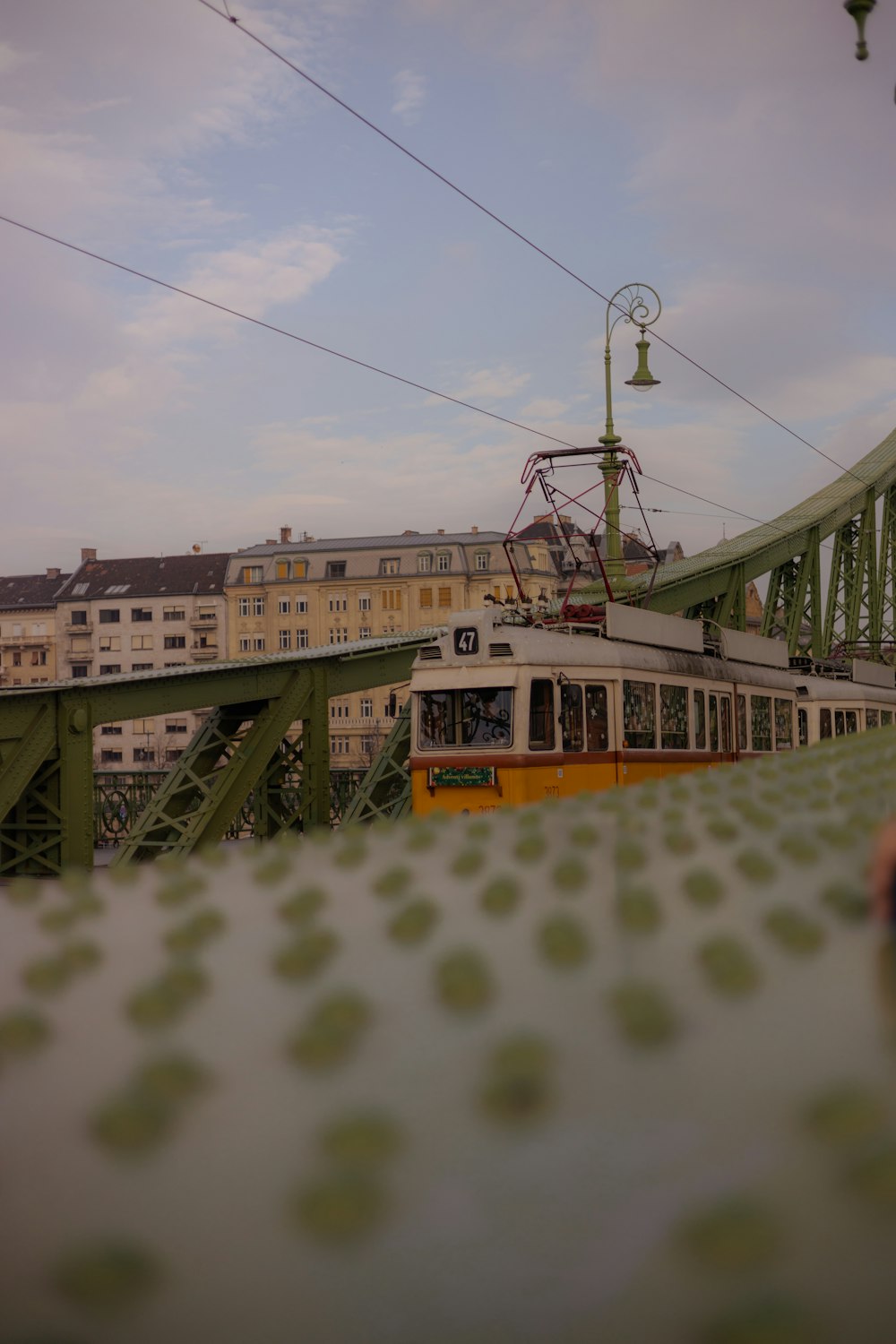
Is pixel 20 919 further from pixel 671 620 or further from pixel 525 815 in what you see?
pixel 671 620

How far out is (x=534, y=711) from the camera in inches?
581

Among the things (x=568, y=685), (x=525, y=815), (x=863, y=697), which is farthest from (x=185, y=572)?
(x=525, y=815)

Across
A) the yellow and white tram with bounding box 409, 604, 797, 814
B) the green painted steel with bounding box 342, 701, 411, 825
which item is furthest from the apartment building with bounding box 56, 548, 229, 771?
the yellow and white tram with bounding box 409, 604, 797, 814

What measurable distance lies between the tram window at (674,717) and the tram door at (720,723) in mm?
1100

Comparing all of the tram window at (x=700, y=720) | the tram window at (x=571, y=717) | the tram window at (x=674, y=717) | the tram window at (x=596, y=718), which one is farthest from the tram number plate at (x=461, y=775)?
the tram window at (x=700, y=720)

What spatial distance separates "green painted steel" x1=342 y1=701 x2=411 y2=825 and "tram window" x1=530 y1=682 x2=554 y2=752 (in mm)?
5572

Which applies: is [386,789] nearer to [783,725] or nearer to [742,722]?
[742,722]

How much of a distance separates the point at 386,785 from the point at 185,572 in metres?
86.5

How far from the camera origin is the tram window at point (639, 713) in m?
15.9

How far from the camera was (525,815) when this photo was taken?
596cm

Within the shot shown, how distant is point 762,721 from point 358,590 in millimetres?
76795

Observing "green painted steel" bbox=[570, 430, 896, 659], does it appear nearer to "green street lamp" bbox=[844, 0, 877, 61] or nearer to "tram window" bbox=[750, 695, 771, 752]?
"tram window" bbox=[750, 695, 771, 752]

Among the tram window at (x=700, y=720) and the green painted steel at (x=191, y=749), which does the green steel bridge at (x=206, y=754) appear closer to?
the green painted steel at (x=191, y=749)

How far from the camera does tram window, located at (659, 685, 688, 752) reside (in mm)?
16984
